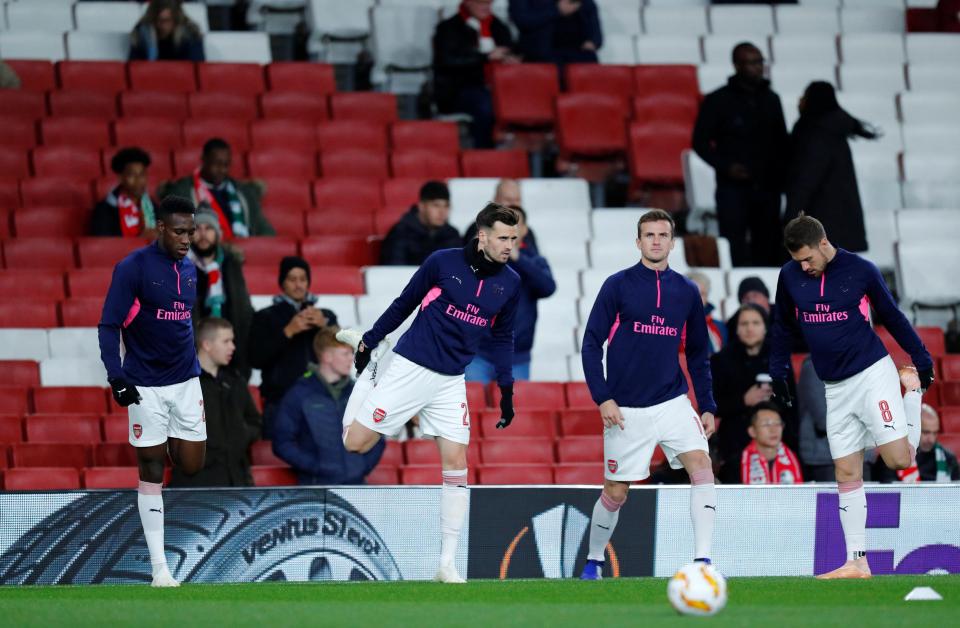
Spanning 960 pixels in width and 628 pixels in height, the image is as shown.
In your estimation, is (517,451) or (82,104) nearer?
(517,451)

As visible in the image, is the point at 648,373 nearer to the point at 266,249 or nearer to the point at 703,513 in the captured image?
the point at 703,513

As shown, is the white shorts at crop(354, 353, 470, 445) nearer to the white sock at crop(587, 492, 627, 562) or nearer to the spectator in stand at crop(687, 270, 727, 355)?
the white sock at crop(587, 492, 627, 562)

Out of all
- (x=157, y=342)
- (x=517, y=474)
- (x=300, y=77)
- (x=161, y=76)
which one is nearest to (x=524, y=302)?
(x=517, y=474)

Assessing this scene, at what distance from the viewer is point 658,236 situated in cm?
840

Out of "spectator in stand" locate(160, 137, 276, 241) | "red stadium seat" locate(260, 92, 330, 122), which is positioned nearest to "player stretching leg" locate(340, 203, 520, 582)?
"spectator in stand" locate(160, 137, 276, 241)

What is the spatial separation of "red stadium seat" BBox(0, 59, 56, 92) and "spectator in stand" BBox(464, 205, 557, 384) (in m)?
5.14

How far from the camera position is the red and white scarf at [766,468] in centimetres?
1033

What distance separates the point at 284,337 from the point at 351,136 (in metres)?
3.91

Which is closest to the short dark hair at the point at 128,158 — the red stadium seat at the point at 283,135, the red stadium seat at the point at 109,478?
the red stadium seat at the point at 283,135

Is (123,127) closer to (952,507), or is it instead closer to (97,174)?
(97,174)

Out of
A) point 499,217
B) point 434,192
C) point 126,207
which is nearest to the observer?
point 499,217

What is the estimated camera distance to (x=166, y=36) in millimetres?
14562

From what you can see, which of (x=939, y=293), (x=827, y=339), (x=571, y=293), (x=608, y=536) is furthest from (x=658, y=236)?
(x=939, y=293)

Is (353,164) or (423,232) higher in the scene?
(353,164)
